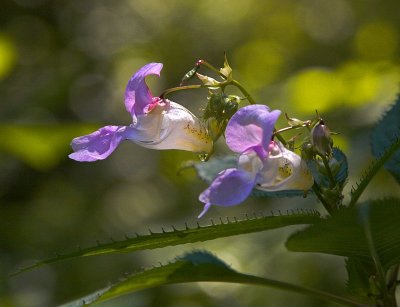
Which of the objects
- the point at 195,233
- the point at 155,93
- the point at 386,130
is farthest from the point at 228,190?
the point at 155,93

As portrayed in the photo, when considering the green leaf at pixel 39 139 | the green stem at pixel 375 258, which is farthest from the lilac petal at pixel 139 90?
the green leaf at pixel 39 139

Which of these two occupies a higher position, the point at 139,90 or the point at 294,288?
the point at 139,90

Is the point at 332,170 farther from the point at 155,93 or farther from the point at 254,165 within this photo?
the point at 155,93

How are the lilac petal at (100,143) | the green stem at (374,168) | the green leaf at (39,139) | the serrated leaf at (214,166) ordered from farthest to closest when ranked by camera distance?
the green leaf at (39,139), the serrated leaf at (214,166), the lilac petal at (100,143), the green stem at (374,168)

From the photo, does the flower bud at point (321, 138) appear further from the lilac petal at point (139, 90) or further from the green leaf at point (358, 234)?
the lilac petal at point (139, 90)

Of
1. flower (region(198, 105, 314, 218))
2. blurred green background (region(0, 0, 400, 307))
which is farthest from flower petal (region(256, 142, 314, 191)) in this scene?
blurred green background (region(0, 0, 400, 307))

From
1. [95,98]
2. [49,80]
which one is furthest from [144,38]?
[49,80]

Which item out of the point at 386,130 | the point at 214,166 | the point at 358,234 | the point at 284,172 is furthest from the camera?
the point at 214,166
